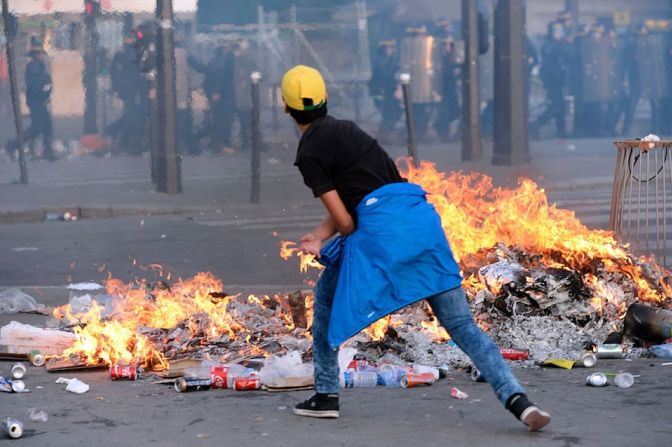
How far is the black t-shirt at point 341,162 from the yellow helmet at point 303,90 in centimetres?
9

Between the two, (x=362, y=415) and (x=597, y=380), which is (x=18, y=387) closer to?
(x=362, y=415)

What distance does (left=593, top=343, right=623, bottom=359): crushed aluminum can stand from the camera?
6973 mm

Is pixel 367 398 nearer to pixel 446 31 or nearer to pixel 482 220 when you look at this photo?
pixel 482 220

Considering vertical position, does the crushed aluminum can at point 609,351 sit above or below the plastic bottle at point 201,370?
below

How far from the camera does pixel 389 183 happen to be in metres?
5.43

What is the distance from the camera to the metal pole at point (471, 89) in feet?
66.0

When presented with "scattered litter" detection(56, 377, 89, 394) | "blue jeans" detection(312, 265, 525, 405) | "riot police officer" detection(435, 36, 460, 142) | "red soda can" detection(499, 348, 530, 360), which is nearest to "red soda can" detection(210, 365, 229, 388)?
"scattered litter" detection(56, 377, 89, 394)

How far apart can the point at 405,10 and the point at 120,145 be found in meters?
7.71

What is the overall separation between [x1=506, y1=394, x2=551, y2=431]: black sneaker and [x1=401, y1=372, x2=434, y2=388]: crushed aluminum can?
1177 millimetres

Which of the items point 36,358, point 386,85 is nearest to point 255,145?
point 386,85

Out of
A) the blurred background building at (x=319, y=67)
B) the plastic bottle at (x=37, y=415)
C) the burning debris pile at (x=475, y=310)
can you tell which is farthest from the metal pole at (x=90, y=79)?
the plastic bottle at (x=37, y=415)

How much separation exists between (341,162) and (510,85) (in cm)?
1438

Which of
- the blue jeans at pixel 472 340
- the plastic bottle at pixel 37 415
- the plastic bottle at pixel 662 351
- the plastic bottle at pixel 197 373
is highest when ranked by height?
the blue jeans at pixel 472 340

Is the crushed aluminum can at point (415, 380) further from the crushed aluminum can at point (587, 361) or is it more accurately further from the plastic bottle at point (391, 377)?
the crushed aluminum can at point (587, 361)
